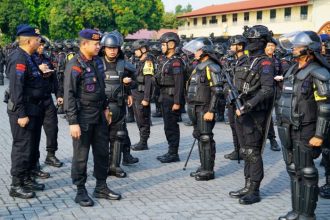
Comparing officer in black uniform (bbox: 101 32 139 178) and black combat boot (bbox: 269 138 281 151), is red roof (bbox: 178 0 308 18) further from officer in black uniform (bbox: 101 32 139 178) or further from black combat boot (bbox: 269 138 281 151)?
officer in black uniform (bbox: 101 32 139 178)

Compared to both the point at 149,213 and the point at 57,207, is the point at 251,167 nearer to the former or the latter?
the point at 149,213

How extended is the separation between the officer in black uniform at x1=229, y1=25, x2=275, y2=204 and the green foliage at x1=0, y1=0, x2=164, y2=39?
4065cm

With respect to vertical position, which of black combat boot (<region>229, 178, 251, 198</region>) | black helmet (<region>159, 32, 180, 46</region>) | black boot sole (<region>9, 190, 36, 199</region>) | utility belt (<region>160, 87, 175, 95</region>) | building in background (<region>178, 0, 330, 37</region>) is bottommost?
black combat boot (<region>229, 178, 251, 198</region>)

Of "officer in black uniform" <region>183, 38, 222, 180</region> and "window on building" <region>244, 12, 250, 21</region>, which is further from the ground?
"window on building" <region>244, 12, 250, 21</region>

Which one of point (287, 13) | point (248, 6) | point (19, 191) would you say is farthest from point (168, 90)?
point (248, 6)

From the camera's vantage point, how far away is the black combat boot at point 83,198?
18.0 feet

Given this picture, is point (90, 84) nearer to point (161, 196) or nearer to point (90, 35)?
point (90, 35)

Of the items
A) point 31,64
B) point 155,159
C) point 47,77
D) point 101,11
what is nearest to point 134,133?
point 155,159

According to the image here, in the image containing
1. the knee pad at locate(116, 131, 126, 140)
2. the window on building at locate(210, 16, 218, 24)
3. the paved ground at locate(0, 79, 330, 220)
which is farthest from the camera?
the window on building at locate(210, 16, 218, 24)

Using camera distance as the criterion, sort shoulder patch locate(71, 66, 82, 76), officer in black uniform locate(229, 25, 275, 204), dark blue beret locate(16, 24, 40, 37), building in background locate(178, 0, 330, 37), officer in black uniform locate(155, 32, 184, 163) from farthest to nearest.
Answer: building in background locate(178, 0, 330, 37)
officer in black uniform locate(155, 32, 184, 163)
dark blue beret locate(16, 24, 40, 37)
officer in black uniform locate(229, 25, 275, 204)
shoulder patch locate(71, 66, 82, 76)

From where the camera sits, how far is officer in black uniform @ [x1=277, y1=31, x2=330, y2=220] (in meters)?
4.72

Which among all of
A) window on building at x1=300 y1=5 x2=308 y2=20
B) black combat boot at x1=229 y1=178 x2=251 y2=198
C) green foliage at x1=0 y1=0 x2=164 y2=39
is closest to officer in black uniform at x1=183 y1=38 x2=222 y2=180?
black combat boot at x1=229 y1=178 x2=251 y2=198

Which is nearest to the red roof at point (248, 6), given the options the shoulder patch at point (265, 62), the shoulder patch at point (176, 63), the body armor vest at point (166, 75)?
the body armor vest at point (166, 75)

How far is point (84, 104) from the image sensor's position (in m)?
5.50
